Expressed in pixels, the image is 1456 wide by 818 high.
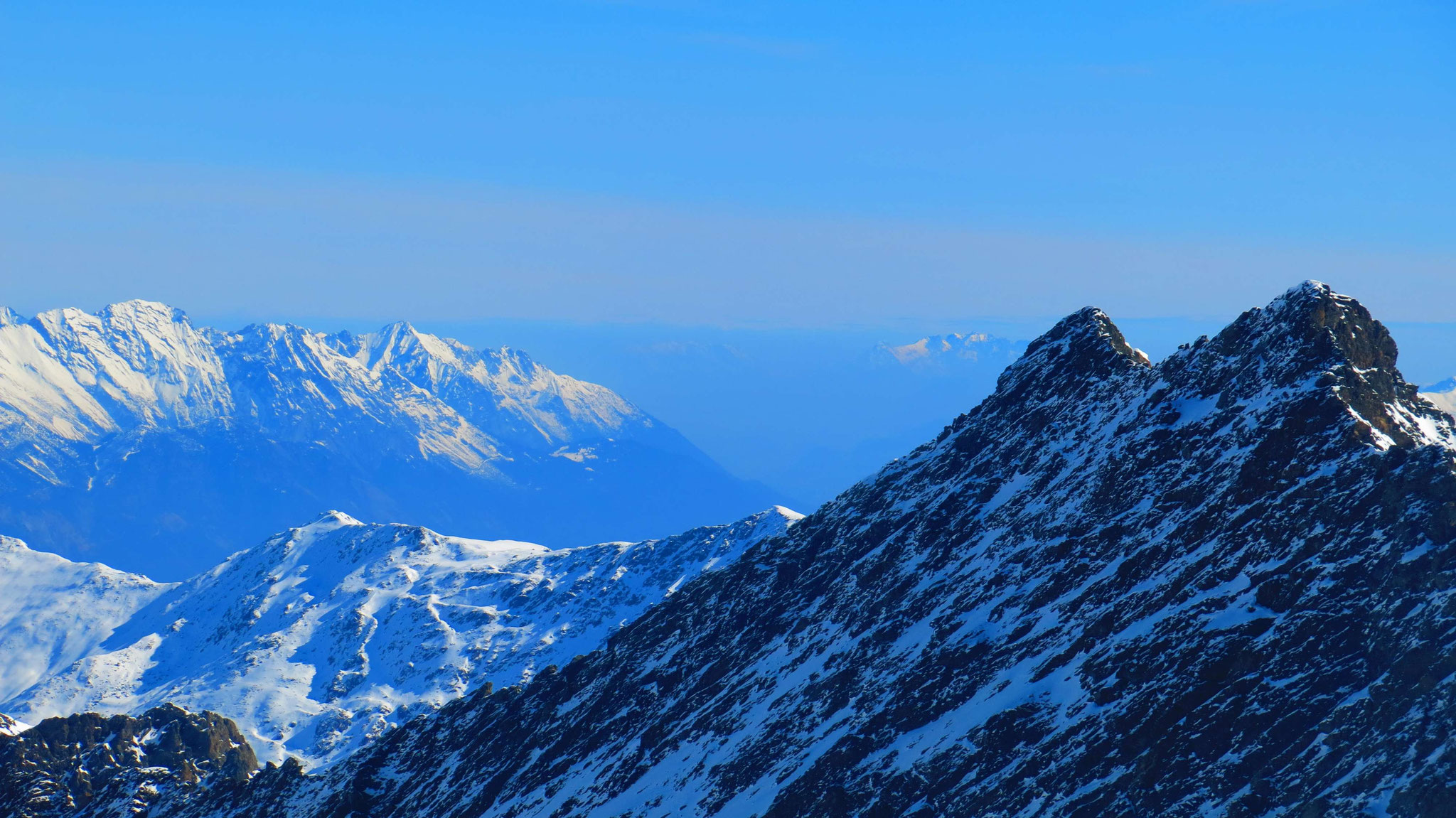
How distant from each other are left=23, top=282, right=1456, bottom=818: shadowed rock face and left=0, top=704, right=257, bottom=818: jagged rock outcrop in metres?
30.6

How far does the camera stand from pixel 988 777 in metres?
78.9

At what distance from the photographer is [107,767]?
17775cm

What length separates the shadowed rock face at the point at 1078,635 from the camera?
215 feet

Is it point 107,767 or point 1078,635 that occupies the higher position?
point 107,767

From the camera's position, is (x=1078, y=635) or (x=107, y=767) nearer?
(x=1078, y=635)

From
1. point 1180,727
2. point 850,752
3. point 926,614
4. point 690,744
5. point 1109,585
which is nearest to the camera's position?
point 1180,727

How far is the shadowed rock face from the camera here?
215 feet

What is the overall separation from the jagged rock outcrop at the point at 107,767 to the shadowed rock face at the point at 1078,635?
3061 centimetres

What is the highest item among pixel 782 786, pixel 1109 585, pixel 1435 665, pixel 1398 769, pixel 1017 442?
pixel 1017 442

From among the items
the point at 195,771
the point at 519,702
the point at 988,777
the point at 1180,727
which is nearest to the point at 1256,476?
the point at 1180,727

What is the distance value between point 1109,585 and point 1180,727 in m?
19.1

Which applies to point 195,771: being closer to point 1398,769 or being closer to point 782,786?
point 782,786

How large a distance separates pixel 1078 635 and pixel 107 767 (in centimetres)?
14986

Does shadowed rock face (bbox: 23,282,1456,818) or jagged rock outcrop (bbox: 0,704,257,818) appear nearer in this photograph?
shadowed rock face (bbox: 23,282,1456,818)
